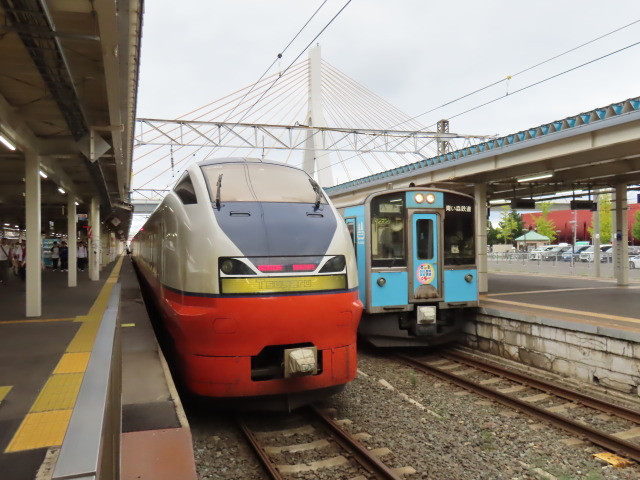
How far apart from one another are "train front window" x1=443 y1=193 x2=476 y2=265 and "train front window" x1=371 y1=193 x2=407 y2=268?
81cm

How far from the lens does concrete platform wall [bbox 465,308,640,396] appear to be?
6281 millimetres

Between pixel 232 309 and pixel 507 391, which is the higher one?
pixel 232 309

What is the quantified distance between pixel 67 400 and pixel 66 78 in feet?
13.4

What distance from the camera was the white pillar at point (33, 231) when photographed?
336 inches

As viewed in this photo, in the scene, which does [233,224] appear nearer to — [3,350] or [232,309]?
[232,309]

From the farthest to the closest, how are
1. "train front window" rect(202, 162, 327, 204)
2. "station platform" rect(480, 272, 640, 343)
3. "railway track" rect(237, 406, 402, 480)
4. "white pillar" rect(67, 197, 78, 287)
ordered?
"white pillar" rect(67, 197, 78, 287), "station platform" rect(480, 272, 640, 343), "train front window" rect(202, 162, 327, 204), "railway track" rect(237, 406, 402, 480)

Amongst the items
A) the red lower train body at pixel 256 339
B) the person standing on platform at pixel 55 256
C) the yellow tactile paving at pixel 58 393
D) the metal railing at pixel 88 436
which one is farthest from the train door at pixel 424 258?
the person standing on platform at pixel 55 256

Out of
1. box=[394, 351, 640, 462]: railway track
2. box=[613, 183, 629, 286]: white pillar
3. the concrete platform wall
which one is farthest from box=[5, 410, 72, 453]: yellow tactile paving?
box=[613, 183, 629, 286]: white pillar

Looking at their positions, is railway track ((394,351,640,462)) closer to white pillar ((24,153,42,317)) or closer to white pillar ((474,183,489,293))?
white pillar ((474,183,489,293))

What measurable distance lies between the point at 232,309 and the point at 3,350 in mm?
3834

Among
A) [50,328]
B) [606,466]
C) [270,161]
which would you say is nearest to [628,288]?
[606,466]

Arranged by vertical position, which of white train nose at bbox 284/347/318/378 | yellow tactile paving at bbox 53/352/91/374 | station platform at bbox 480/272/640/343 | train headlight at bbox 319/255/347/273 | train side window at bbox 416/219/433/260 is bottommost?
yellow tactile paving at bbox 53/352/91/374

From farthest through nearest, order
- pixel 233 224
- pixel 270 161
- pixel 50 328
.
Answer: pixel 50 328 < pixel 270 161 < pixel 233 224

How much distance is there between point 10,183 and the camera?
13.1 meters
